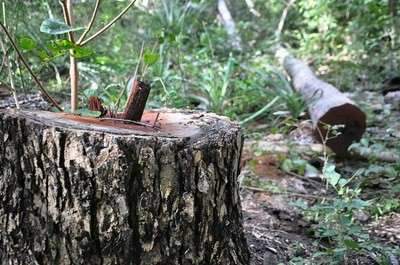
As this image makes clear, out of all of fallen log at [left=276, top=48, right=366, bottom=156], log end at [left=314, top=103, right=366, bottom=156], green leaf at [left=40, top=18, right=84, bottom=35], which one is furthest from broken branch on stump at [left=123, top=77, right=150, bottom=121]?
log end at [left=314, top=103, right=366, bottom=156]

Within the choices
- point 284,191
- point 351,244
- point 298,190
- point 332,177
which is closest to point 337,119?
point 298,190

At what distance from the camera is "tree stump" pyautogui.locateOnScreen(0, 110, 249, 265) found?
1.59 meters

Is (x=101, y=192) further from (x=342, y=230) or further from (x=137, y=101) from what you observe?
(x=342, y=230)

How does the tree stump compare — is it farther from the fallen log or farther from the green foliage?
the fallen log

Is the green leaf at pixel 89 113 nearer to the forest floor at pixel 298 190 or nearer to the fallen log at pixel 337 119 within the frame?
the forest floor at pixel 298 190

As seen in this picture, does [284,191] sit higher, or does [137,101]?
[137,101]

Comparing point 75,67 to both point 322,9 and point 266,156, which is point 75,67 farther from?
point 322,9

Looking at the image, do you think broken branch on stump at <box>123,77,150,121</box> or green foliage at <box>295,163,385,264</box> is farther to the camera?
green foliage at <box>295,163,385,264</box>

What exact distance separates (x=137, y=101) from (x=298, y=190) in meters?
1.81

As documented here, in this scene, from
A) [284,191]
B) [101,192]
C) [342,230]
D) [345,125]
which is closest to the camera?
[101,192]

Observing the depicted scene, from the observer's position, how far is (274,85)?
17.4ft

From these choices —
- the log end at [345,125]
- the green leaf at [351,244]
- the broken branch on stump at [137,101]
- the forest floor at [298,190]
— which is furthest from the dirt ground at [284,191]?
the broken branch on stump at [137,101]

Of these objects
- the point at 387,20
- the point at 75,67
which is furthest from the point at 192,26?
the point at 75,67

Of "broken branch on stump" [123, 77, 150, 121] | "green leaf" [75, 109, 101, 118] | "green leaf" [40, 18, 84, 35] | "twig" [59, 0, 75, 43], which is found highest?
"twig" [59, 0, 75, 43]
